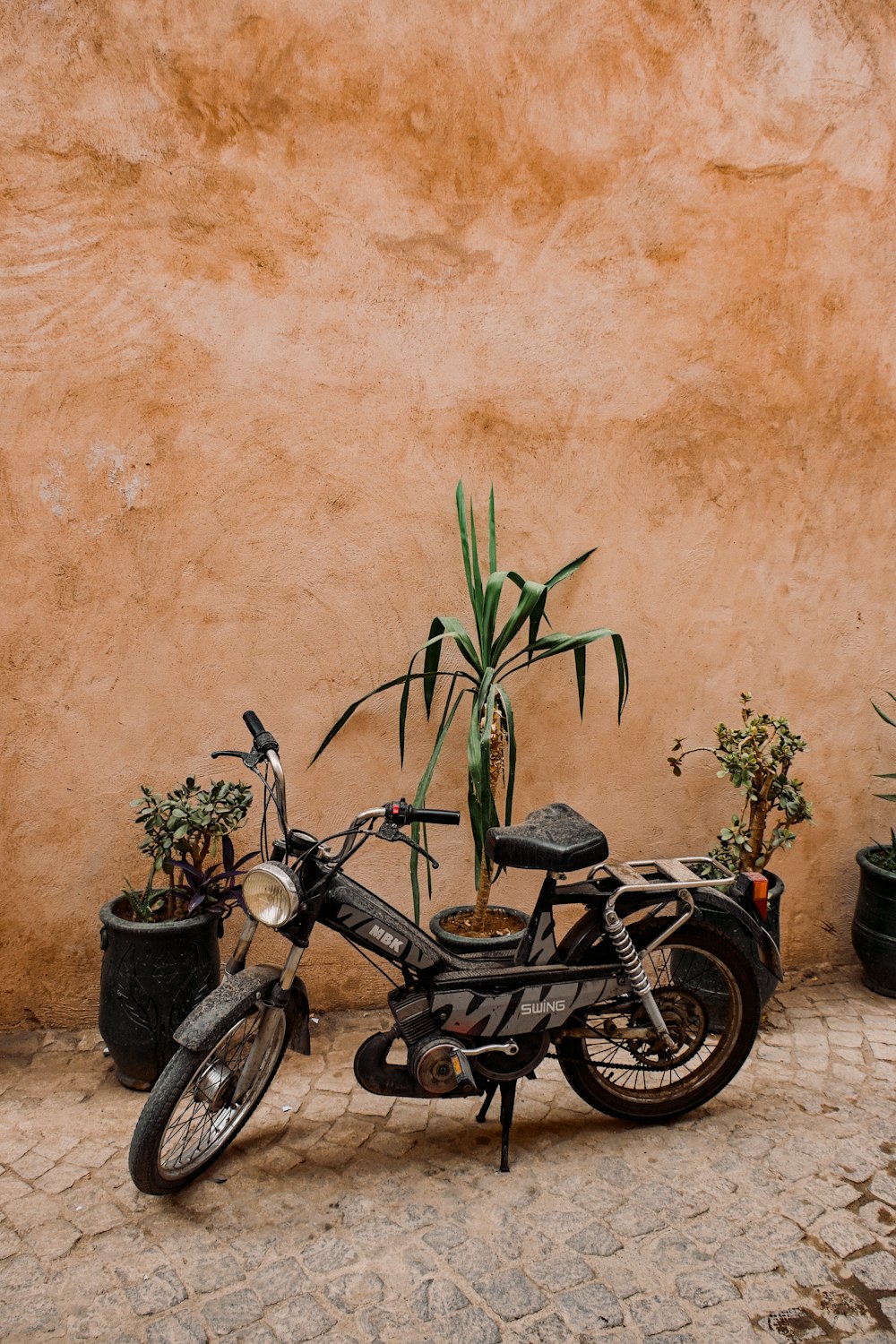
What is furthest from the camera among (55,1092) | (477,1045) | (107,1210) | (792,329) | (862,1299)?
(792,329)

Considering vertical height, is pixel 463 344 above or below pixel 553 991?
above

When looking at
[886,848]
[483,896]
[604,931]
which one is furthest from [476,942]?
[886,848]

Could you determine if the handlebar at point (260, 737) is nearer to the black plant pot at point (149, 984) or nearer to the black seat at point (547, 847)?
the black seat at point (547, 847)

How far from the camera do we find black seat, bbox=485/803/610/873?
256 cm

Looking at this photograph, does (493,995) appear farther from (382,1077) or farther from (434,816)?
(434,816)

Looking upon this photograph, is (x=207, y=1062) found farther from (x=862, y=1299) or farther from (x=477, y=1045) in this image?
(x=862, y=1299)

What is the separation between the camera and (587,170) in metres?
3.49

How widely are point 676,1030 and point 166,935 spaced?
157 centimetres

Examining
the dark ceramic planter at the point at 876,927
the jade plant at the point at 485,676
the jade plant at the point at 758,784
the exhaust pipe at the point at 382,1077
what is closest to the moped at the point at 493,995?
the exhaust pipe at the point at 382,1077

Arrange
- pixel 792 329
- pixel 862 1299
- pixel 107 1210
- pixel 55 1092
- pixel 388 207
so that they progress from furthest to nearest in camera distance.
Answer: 1. pixel 792 329
2. pixel 388 207
3. pixel 55 1092
4. pixel 107 1210
5. pixel 862 1299

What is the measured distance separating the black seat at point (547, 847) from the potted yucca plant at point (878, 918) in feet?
5.46

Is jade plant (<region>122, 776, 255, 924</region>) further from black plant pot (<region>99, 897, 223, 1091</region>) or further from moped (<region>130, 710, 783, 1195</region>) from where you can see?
moped (<region>130, 710, 783, 1195</region>)

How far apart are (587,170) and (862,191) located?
1.16 metres

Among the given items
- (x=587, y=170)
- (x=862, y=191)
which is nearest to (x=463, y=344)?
(x=587, y=170)
